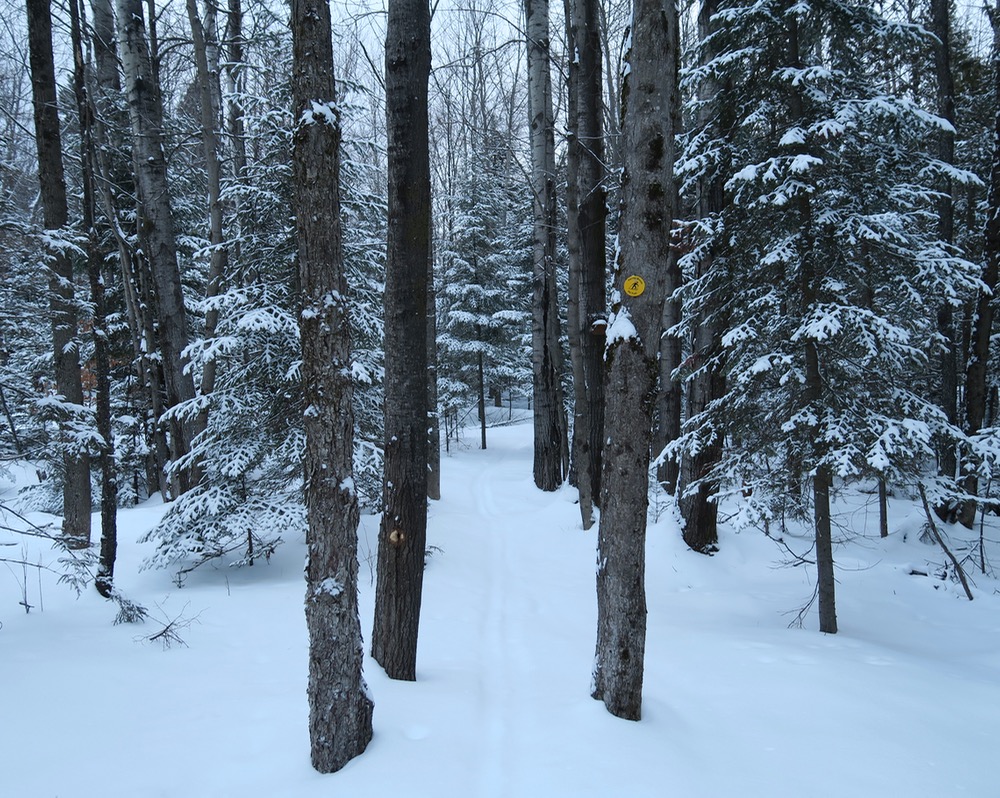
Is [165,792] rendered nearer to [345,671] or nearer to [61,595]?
[345,671]

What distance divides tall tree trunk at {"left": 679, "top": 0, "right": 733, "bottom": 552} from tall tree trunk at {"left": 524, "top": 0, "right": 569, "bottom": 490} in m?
2.85

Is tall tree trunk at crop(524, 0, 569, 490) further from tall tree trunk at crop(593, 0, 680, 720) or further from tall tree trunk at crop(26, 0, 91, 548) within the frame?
tall tree trunk at crop(593, 0, 680, 720)

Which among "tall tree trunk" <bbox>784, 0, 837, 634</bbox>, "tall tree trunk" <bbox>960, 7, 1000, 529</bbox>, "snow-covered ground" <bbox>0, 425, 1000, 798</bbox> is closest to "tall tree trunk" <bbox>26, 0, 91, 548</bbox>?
"snow-covered ground" <bbox>0, 425, 1000, 798</bbox>

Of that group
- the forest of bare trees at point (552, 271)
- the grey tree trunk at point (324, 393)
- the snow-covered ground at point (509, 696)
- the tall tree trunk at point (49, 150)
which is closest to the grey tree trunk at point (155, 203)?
the forest of bare trees at point (552, 271)

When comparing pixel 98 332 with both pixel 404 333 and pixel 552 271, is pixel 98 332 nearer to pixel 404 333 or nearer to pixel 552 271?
pixel 404 333

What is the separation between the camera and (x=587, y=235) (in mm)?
10523

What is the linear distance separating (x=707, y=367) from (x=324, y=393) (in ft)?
17.5

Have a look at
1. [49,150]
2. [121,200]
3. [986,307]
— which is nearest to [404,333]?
[49,150]

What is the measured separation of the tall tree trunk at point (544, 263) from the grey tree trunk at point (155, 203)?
6.10m

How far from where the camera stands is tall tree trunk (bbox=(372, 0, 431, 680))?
4.18 metres

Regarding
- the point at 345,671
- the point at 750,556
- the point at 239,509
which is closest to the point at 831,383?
the point at 750,556

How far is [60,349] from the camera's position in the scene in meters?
6.79

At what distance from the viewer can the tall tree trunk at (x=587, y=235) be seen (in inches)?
380

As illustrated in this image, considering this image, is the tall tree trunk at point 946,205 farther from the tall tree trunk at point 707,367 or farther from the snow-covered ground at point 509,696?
the tall tree trunk at point 707,367
